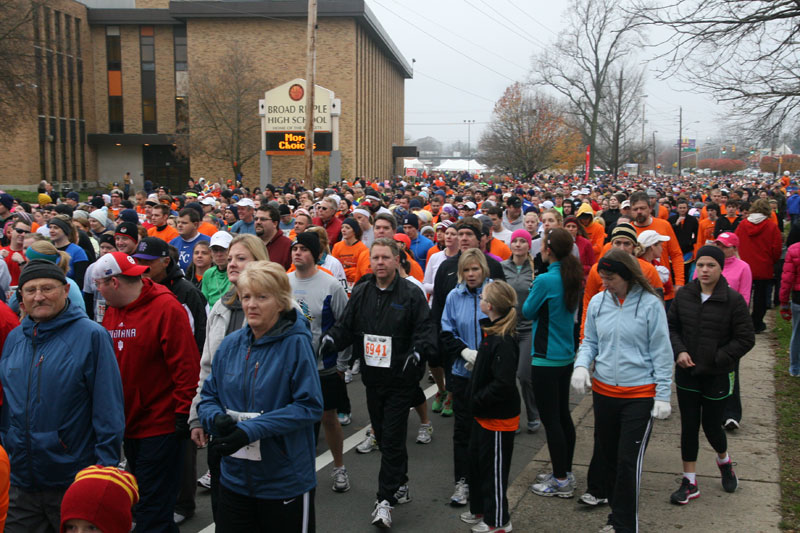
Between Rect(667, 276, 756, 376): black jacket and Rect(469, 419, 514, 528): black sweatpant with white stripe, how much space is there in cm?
165

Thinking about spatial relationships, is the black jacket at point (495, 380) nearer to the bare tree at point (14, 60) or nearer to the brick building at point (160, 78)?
the bare tree at point (14, 60)

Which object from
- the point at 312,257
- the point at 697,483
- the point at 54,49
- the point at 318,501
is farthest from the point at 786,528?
the point at 54,49

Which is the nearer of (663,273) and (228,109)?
(663,273)

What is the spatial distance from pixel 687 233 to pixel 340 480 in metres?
10.2

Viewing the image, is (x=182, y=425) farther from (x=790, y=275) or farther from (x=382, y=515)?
(x=790, y=275)

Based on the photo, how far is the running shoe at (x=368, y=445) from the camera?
6645 mm

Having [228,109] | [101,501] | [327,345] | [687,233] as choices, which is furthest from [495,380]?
[228,109]

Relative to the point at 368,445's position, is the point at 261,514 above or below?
above

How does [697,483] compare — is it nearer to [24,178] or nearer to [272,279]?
[272,279]

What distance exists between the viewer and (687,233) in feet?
44.6

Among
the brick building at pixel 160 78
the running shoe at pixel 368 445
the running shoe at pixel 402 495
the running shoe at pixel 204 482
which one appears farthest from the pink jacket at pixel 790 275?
the brick building at pixel 160 78

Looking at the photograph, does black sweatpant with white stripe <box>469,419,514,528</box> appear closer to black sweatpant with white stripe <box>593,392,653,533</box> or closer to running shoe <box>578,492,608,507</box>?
black sweatpant with white stripe <box>593,392,653,533</box>

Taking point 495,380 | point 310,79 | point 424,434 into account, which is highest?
point 310,79

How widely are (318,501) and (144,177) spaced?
52.1 metres
